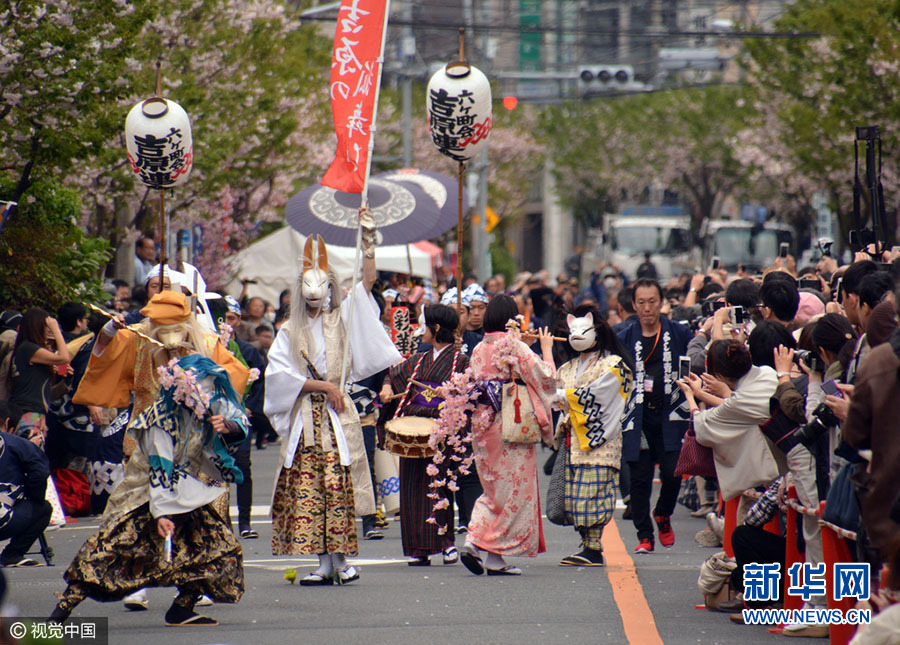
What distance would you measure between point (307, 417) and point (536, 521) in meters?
1.64

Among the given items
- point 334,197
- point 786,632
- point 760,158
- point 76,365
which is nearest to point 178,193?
point 334,197

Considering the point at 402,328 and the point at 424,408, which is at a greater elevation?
the point at 402,328

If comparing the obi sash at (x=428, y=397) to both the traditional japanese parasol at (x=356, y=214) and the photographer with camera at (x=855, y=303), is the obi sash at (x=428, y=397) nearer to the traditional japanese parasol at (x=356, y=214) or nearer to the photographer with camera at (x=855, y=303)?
the photographer with camera at (x=855, y=303)

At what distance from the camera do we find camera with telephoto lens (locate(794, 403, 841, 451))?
6117 mm

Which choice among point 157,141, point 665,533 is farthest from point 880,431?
point 157,141

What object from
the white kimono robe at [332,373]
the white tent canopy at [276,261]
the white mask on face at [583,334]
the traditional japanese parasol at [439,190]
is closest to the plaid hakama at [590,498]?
the white mask on face at [583,334]

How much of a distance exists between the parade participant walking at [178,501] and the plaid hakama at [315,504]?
878 millimetres

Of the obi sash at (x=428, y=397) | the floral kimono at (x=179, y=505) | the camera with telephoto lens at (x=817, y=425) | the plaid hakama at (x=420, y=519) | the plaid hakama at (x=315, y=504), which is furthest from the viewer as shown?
the obi sash at (x=428, y=397)

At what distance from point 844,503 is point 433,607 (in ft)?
8.99

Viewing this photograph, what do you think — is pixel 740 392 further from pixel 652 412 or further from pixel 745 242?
pixel 745 242

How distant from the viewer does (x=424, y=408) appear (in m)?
9.39

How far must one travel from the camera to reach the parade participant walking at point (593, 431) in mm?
8953

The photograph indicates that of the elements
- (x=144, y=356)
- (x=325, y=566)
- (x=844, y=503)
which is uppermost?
(x=144, y=356)

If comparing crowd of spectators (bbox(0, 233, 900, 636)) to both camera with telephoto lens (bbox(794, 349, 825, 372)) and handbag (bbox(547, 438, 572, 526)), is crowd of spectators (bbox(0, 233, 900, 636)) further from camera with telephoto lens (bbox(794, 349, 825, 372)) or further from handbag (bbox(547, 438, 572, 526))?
handbag (bbox(547, 438, 572, 526))
